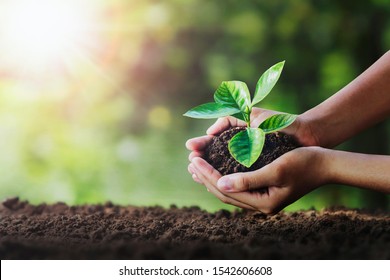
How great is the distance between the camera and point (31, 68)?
2.29 meters

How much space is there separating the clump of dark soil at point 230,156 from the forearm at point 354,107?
3.8 inches

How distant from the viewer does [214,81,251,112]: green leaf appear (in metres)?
1.21

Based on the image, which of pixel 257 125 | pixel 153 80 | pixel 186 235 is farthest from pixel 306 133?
pixel 153 80

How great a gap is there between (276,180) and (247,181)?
2.5 inches

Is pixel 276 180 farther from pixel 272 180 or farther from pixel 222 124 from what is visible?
pixel 222 124

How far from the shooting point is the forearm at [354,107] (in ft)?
4.30

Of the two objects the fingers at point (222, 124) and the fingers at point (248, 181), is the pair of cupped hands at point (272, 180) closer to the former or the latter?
the fingers at point (248, 181)

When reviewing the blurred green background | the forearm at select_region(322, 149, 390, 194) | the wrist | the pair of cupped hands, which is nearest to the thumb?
the pair of cupped hands

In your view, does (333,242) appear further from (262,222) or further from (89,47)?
(89,47)

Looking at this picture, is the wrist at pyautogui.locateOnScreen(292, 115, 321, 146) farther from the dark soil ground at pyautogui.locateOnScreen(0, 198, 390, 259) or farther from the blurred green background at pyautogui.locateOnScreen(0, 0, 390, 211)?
the blurred green background at pyautogui.locateOnScreen(0, 0, 390, 211)

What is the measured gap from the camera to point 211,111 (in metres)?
1.17

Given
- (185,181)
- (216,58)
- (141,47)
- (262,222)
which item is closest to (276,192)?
(262,222)

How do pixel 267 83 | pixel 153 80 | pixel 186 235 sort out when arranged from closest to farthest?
1. pixel 186 235
2. pixel 267 83
3. pixel 153 80

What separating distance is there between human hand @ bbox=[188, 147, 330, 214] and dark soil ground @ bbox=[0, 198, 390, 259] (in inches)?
2.5
